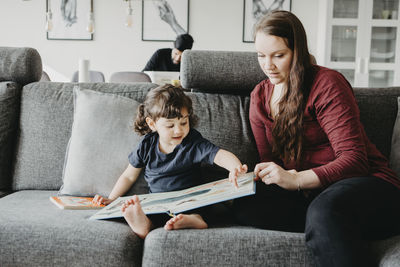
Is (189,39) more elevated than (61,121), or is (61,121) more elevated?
(189,39)

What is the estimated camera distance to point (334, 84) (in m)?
1.18

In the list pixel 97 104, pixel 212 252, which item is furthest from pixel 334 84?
pixel 97 104

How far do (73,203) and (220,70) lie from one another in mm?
765

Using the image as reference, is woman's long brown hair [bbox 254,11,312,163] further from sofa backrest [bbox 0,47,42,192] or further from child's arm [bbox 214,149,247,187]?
sofa backrest [bbox 0,47,42,192]

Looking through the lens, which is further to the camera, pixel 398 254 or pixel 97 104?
pixel 97 104

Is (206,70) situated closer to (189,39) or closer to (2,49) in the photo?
(2,49)

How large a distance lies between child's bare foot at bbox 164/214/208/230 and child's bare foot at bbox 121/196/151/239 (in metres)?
0.07

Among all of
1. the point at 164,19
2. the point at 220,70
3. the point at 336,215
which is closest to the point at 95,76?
the point at 164,19

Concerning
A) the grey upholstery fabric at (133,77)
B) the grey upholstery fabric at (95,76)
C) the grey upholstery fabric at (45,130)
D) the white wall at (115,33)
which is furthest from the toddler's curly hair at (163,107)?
the white wall at (115,33)

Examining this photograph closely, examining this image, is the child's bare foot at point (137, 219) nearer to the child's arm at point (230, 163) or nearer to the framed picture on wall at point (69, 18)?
the child's arm at point (230, 163)

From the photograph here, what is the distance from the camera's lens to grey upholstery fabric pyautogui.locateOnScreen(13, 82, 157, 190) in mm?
1564

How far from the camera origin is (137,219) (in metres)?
1.08

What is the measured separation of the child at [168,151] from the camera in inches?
52.2

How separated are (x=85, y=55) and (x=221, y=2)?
187 centimetres
